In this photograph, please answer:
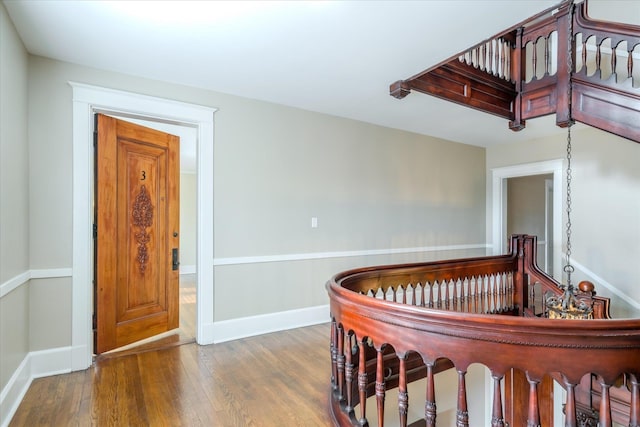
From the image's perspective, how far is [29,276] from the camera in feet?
8.07

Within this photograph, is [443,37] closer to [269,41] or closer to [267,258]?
[269,41]

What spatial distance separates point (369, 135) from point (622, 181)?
3179mm

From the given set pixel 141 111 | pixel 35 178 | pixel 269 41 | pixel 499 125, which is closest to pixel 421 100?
Result: pixel 499 125

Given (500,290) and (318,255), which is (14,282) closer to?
(318,255)

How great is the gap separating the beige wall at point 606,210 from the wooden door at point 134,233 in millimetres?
5181

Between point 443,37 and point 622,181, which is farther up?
point 443,37

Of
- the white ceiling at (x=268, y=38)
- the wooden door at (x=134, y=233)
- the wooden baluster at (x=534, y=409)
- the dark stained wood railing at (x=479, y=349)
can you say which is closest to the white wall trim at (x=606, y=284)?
the dark stained wood railing at (x=479, y=349)

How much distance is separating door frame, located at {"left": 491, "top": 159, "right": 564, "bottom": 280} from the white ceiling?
10.4 ft

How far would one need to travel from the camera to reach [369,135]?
434 centimetres

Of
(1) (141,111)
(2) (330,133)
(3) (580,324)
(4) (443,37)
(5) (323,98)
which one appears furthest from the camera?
(2) (330,133)

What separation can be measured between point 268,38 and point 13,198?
202cm

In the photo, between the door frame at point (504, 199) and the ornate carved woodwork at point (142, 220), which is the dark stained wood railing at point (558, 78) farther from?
the ornate carved woodwork at point (142, 220)

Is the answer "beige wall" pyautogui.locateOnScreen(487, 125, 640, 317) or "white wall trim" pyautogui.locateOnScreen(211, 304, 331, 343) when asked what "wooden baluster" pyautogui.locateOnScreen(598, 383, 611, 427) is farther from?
"beige wall" pyautogui.locateOnScreen(487, 125, 640, 317)

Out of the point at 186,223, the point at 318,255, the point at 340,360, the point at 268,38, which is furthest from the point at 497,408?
the point at 186,223
